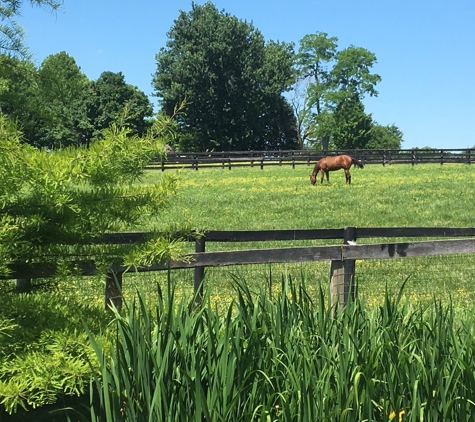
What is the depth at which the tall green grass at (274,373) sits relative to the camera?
231 cm

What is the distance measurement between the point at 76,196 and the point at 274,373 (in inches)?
47.3

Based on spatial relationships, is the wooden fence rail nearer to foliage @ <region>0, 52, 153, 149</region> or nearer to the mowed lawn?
foliage @ <region>0, 52, 153, 149</region>

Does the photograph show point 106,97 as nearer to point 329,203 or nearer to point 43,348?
point 329,203

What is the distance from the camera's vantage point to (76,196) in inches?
105

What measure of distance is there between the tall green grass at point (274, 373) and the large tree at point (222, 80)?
57300 millimetres

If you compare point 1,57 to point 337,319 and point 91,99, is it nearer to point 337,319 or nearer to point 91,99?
point 337,319

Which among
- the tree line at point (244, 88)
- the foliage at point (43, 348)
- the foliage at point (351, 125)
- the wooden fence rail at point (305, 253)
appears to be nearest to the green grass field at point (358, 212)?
the wooden fence rail at point (305, 253)

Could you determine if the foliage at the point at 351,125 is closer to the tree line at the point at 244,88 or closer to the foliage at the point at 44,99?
the tree line at the point at 244,88

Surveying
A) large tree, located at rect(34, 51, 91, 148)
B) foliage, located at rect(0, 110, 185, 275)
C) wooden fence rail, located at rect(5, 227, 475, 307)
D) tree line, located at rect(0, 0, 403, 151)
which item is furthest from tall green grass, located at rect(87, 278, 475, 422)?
tree line, located at rect(0, 0, 403, 151)

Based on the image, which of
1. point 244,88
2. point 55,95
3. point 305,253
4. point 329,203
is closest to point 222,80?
point 244,88

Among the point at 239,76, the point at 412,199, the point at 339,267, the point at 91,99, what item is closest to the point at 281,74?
the point at 239,76

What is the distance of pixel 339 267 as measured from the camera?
209 inches

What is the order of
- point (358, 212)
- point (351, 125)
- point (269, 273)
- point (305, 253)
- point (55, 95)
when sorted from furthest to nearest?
1. point (351, 125)
2. point (358, 212)
3. point (305, 253)
4. point (269, 273)
5. point (55, 95)

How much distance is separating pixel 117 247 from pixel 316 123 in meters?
70.5
